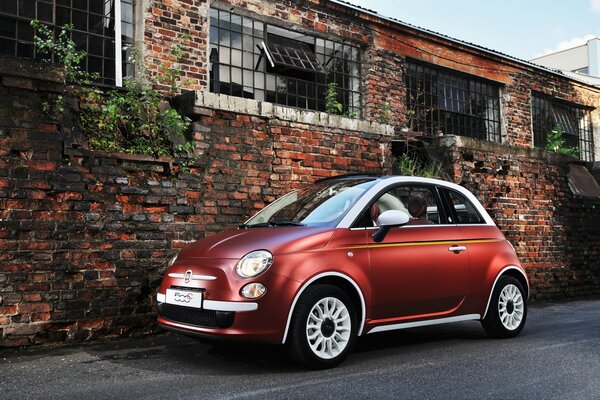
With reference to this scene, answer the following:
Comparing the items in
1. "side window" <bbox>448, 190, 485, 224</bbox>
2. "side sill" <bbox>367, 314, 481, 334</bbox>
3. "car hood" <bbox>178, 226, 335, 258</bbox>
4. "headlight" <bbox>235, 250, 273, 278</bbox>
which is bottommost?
"side sill" <bbox>367, 314, 481, 334</bbox>

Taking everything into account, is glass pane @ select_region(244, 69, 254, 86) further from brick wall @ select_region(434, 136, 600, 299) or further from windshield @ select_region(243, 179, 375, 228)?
windshield @ select_region(243, 179, 375, 228)

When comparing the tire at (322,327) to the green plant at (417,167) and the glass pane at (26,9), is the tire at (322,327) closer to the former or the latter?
the green plant at (417,167)

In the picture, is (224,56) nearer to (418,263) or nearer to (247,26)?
(247,26)

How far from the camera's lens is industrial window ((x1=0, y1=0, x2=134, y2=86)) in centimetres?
845

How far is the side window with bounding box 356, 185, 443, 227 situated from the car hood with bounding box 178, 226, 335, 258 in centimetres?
76

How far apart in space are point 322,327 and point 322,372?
35 centimetres

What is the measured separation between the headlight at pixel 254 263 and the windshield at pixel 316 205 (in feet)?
2.21

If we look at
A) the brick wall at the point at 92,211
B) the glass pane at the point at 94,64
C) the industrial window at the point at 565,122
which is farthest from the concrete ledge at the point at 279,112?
the industrial window at the point at 565,122

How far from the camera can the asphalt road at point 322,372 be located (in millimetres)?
4078

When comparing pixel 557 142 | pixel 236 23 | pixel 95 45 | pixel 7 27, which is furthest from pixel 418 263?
pixel 557 142

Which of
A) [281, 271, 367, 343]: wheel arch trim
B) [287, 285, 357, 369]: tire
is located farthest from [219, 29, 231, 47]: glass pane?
[287, 285, 357, 369]: tire

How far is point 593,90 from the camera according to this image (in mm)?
18359

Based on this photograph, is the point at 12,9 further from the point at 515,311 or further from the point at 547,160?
the point at 547,160

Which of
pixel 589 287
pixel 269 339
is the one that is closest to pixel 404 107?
pixel 589 287
